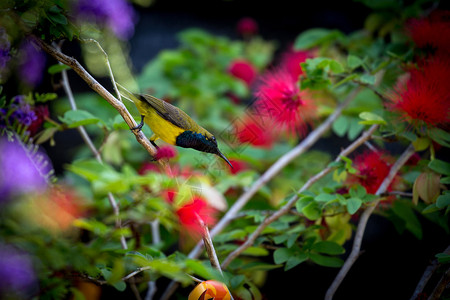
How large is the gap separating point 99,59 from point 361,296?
0.89 m

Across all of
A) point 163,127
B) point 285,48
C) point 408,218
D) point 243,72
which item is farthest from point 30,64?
point 285,48

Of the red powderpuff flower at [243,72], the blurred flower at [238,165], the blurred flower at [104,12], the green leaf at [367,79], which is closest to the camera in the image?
the blurred flower at [104,12]

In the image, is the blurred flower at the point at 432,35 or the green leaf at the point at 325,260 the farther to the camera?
the blurred flower at the point at 432,35

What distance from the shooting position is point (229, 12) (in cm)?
202

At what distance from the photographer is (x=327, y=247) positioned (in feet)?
2.25

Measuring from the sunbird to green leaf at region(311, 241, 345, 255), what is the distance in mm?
292

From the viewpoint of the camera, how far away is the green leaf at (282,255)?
0.68 meters

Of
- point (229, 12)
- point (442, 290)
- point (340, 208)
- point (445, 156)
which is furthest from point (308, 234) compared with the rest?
point (229, 12)

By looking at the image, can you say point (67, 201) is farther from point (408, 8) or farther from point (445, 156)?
point (445, 156)

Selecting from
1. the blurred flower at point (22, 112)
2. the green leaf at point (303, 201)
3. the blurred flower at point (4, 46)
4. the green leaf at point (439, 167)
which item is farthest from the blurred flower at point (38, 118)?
the green leaf at point (439, 167)

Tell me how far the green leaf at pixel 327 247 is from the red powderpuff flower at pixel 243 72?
0.96 meters

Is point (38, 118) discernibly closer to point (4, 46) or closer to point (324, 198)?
point (4, 46)

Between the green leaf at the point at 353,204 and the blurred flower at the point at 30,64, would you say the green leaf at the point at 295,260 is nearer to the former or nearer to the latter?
the green leaf at the point at 353,204

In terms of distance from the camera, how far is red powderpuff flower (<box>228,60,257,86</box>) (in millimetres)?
1526
